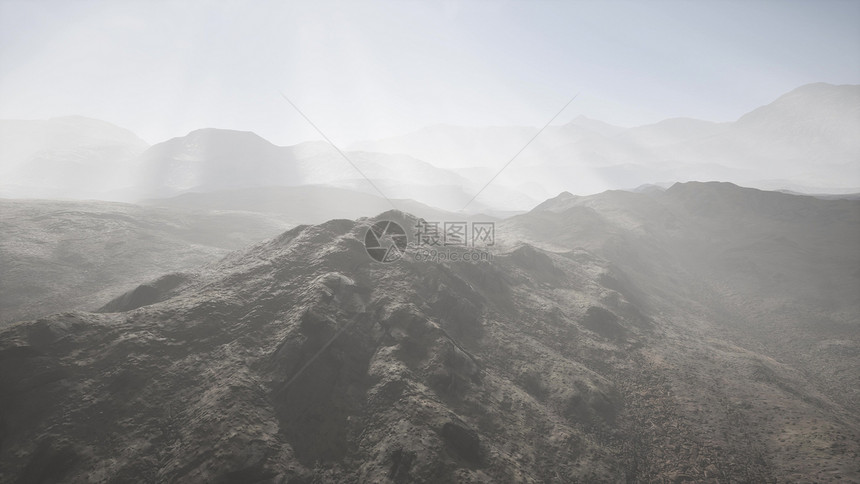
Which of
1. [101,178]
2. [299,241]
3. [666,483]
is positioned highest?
[101,178]

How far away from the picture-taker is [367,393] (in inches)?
463

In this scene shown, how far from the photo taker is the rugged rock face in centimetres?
890

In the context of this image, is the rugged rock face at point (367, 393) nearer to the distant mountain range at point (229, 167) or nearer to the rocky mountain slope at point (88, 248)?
the rocky mountain slope at point (88, 248)

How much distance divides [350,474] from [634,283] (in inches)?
1392

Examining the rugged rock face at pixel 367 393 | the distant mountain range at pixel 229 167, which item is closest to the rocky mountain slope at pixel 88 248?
the rugged rock face at pixel 367 393

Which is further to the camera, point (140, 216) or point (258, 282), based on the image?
point (140, 216)

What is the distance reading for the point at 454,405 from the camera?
1212cm

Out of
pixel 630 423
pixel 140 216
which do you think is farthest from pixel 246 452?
pixel 140 216

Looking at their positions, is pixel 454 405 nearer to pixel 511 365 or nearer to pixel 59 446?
pixel 511 365

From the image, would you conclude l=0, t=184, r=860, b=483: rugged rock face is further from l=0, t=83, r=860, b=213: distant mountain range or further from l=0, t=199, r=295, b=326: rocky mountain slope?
l=0, t=83, r=860, b=213: distant mountain range

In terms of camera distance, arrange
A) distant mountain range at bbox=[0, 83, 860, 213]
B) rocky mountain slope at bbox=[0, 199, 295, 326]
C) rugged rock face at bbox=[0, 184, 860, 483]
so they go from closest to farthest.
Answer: rugged rock face at bbox=[0, 184, 860, 483] < rocky mountain slope at bbox=[0, 199, 295, 326] < distant mountain range at bbox=[0, 83, 860, 213]

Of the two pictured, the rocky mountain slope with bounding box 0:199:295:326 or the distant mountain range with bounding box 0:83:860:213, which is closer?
the rocky mountain slope with bounding box 0:199:295:326

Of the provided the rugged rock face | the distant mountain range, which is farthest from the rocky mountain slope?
the distant mountain range

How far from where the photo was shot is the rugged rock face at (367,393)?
29.2ft
